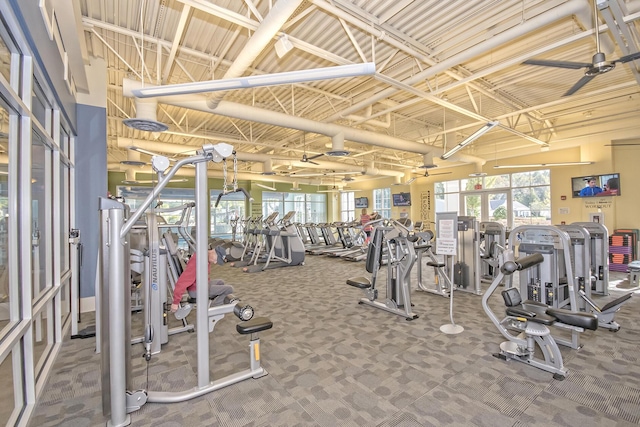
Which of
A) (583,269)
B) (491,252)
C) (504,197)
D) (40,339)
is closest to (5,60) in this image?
(40,339)

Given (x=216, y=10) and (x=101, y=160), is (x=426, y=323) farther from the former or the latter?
(x=101, y=160)

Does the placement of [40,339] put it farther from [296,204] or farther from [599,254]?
[296,204]

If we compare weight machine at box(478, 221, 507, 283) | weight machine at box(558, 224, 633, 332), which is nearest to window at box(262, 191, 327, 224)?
weight machine at box(478, 221, 507, 283)

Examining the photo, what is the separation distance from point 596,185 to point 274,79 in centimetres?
1033

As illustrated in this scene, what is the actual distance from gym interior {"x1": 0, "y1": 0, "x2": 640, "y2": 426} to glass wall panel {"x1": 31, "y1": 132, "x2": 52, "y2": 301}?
0.12ft

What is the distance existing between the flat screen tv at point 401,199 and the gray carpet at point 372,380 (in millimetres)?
10788

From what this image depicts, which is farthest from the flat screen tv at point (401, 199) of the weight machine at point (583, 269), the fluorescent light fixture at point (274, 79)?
the fluorescent light fixture at point (274, 79)

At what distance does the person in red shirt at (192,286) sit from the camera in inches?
124

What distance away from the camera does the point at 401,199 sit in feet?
49.9

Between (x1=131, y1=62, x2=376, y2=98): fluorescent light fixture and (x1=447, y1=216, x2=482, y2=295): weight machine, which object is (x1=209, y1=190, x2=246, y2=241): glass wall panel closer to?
(x1=447, y1=216, x2=482, y2=295): weight machine

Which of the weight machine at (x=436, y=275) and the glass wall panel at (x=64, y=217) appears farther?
the weight machine at (x=436, y=275)

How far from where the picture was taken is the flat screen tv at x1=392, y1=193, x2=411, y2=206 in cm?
1495

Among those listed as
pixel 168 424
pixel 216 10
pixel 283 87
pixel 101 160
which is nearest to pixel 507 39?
pixel 216 10

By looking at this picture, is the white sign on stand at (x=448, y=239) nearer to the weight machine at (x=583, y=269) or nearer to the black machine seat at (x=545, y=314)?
the black machine seat at (x=545, y=314)
